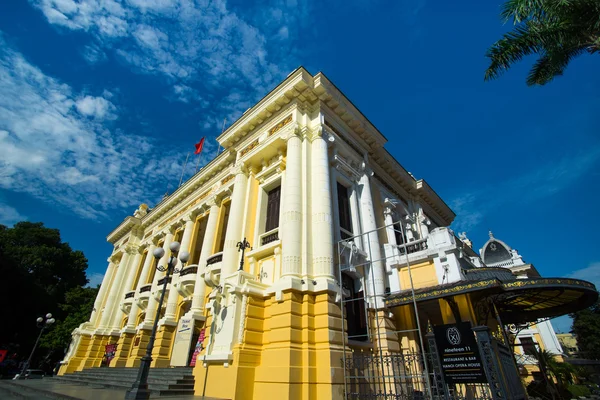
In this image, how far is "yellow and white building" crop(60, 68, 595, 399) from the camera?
8969 millimetres

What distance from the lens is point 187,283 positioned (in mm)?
16453

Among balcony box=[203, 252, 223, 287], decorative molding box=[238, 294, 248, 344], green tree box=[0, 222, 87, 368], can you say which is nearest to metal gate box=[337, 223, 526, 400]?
decorative molding box=[238, 294, 248, 344]

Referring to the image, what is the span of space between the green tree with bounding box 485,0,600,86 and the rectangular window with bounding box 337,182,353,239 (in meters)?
→ 7.14

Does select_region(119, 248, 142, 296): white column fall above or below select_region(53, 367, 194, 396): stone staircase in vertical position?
above

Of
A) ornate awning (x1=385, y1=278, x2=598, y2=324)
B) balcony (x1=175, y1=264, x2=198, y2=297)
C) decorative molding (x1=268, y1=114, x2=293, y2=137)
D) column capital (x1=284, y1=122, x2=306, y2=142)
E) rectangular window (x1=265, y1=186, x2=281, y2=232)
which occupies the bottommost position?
ornate awning (x1=385, y1=278, x2=598, y2=324)

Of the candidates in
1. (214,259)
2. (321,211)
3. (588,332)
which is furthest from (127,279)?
(588,332)

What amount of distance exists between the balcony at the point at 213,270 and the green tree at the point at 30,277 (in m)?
22.6

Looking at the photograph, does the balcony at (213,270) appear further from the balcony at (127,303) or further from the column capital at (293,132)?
the balcony at (127,303)

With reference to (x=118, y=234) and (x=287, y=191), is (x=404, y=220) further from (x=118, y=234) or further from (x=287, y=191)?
(x=118, y=234)

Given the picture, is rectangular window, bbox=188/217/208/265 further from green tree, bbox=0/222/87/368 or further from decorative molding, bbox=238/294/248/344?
green tree, bbox=0/222/87/368

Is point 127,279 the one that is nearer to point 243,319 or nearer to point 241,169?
point 241,169

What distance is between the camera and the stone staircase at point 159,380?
966 centimetres

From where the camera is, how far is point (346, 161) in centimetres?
1457

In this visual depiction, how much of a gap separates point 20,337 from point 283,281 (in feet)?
112
